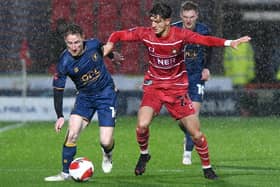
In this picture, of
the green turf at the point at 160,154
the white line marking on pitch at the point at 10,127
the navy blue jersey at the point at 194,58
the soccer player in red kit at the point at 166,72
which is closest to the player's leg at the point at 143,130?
the soccer player in red kit at the point at 166,72

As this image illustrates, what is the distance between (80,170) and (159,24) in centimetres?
199

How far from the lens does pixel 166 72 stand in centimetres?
1291

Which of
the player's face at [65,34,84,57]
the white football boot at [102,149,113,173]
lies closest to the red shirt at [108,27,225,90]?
the player's face at [65,34,84,57]

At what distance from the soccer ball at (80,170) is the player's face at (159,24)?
1.81m

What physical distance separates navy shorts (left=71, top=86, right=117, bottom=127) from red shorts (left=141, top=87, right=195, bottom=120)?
427 mm

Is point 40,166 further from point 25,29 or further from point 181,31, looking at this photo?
point 25,29

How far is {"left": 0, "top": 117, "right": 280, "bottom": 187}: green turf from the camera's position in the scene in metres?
12.7

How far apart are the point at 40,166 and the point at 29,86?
11927 mm

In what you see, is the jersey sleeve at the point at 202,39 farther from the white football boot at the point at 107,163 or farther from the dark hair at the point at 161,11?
the white football boot at the point at 107,163

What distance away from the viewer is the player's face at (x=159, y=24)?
12.5 metres

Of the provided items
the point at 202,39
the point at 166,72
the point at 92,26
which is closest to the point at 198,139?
the point at 166,72

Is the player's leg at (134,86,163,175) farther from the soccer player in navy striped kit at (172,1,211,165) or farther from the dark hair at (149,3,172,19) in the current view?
the soccer player in navy striped kit at (172,1,211,165)

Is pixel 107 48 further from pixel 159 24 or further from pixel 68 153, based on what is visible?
pixel 68 153

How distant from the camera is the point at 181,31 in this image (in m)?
12.7
